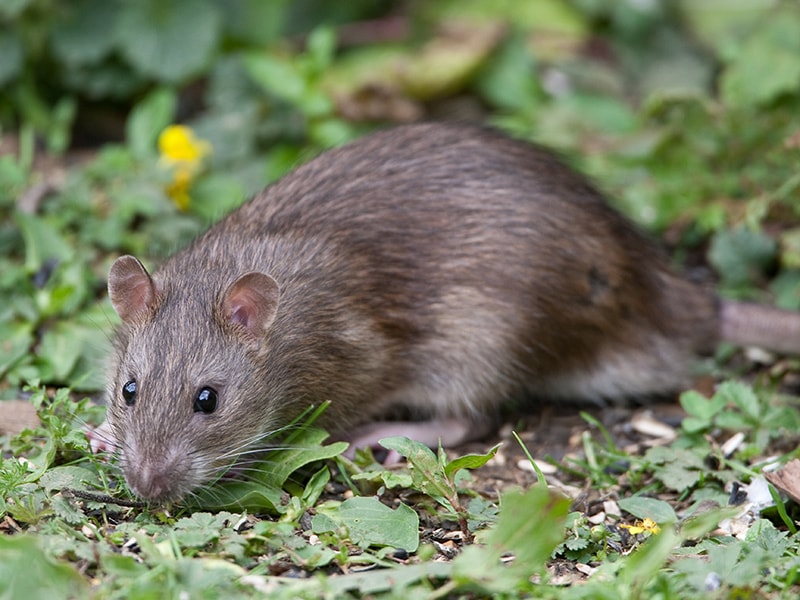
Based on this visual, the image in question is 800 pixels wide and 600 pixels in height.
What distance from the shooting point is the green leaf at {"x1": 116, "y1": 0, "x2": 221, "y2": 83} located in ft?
25.3

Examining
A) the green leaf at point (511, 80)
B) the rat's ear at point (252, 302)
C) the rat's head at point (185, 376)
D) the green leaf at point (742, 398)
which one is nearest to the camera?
the rat's head at point (185, 376)

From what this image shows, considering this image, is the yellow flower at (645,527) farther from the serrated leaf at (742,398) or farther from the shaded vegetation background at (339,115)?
the serrated leaf at (742,398)

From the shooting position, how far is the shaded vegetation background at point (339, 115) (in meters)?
6.16

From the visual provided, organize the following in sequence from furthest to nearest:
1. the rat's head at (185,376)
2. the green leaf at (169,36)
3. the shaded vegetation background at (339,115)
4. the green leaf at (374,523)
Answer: the green leaf at (169,36)
the shaded vegetation background at (339,115)
the rat's head at (185,376)
the green leaf at (374,523)

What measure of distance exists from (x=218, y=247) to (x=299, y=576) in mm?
1851

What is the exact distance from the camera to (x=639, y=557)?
3.72 metres

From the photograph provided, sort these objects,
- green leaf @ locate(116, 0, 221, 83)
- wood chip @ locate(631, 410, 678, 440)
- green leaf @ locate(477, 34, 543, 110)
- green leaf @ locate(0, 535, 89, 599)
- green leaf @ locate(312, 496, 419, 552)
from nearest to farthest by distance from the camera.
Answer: green leaf @ locate(0, 535, 89, 599)
green leaf @ locate(312, 496, 419, 552)
wood chip @ locate(631, 410, 678, 440)
green leaf @ locate(116, 0, 221, 83)
green leaf @ locate(477, 34, 543, 110)

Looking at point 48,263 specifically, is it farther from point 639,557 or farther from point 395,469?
point 639,557

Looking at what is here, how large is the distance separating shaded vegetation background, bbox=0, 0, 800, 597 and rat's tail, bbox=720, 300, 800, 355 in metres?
0.22

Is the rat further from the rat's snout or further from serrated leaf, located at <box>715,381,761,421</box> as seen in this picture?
serrated leaf, located at <box>715,381,761,421</box>

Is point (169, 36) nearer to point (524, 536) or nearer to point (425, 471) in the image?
point (425, 471)

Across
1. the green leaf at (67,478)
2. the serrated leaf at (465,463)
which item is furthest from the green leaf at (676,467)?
the green leaf at (67,478)

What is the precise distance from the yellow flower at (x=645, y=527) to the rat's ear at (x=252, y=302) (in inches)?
70.7

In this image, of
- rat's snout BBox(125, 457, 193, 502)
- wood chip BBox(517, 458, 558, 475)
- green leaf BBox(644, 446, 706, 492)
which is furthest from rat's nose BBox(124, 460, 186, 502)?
green leaf BBox(644, 446, 706, 492)
